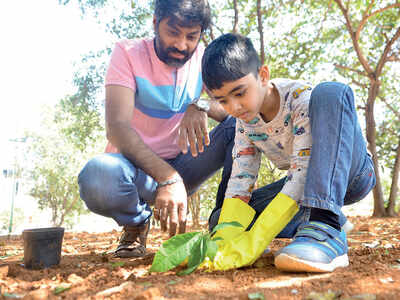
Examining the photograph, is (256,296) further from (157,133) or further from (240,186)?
(157,133)

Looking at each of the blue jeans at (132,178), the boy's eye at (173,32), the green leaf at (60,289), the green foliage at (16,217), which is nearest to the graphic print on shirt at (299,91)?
the blue jeans at (132,178)

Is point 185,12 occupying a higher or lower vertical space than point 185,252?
higher

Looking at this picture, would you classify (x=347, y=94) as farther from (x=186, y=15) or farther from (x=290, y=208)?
(x=186, y=15)

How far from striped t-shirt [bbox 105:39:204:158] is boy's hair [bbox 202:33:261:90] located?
1.99 ft

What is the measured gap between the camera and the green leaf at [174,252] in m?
1.36

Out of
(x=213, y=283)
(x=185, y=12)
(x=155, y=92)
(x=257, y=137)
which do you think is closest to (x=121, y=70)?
(x=155, y=92)

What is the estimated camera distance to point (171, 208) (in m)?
1.74

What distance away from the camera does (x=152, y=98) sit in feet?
7.73

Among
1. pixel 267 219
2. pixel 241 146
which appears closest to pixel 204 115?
pixel 241 146

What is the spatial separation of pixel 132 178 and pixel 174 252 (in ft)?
2.76

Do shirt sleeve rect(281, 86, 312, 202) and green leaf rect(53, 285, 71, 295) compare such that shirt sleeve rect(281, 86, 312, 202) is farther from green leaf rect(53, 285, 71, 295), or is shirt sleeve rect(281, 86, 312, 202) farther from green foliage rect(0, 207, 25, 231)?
green foliage rect(0, 207, 25, 231)

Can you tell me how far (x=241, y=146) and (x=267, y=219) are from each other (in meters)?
0.58

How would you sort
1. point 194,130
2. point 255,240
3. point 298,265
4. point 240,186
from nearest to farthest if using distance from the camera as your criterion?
point 298,265 < point 255,240 < point 240,186 < point 194,130

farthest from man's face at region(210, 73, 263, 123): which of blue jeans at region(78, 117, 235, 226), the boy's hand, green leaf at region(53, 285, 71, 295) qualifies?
green leaf at region(53, 285, 71, 295)
